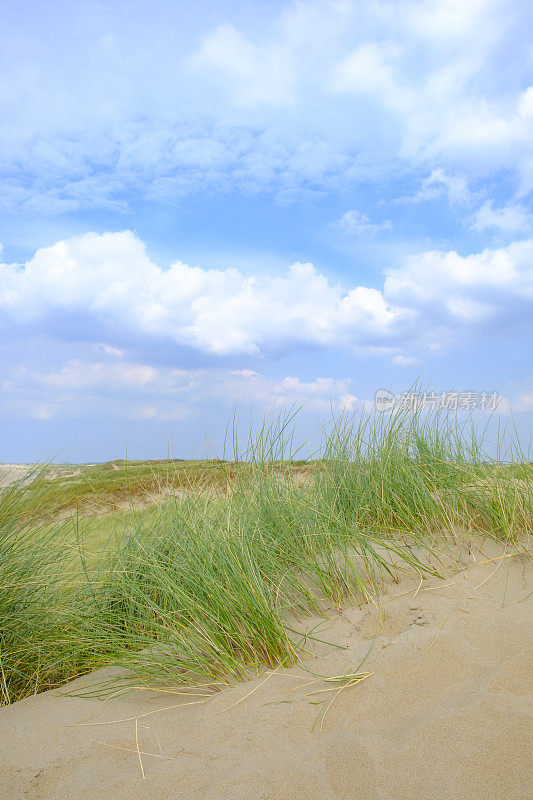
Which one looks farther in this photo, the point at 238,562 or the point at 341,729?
the point at 238,562

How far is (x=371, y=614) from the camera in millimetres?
2650

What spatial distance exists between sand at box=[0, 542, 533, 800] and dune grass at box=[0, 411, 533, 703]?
21 centimetres

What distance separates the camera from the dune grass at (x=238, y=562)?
2.51 metres

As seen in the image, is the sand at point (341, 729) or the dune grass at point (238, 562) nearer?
the sand at point (341, 729)

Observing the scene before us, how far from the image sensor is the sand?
1.65 meters

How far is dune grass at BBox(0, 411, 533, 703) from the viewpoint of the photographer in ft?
8.24

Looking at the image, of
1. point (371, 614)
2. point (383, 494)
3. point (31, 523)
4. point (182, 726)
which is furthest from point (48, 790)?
point (383, 494)

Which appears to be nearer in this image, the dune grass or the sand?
the sand

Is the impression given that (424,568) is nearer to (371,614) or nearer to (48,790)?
(371,614)

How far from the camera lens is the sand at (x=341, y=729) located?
65.0 inches

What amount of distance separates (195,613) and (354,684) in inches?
33.7

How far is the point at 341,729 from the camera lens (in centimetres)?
188

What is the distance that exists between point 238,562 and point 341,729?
0.99 metres

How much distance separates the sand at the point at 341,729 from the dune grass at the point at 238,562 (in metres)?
0.21
